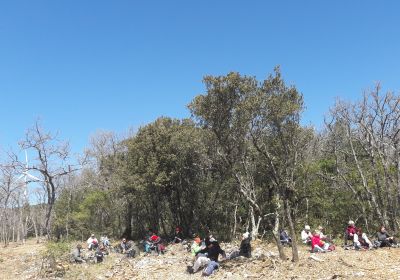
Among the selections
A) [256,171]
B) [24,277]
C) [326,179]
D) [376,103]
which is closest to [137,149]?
[256,171]

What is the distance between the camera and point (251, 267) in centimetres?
1434

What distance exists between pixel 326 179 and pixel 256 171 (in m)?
5.80

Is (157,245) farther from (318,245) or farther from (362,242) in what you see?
(362,242)

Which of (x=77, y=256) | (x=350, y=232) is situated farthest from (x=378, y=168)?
(x=77, y=256)

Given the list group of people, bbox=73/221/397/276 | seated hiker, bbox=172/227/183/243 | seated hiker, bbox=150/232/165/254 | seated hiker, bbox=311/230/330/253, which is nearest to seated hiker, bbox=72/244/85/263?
group of people, bbox=73/221/397/276

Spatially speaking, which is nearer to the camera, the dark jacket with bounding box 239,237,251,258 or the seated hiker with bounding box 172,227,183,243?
the dark jacket with bounding box 239,237,251,258

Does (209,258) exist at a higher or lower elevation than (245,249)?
lower

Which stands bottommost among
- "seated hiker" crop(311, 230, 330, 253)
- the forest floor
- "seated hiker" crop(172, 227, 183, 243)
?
the forest floor

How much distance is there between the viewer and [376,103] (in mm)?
22922

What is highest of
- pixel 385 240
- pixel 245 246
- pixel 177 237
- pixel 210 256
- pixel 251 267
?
pixel 177 237

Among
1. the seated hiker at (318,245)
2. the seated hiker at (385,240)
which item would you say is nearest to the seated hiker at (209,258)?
the seated hiker at (318,245)

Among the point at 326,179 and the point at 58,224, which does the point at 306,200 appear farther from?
the point at 58,224

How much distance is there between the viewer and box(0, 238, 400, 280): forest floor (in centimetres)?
1262

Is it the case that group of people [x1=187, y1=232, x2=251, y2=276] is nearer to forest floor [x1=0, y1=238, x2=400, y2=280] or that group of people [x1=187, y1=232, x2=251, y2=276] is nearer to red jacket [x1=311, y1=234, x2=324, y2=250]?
forest floor [x1=0, y1=238, x2=400, y2=280]
